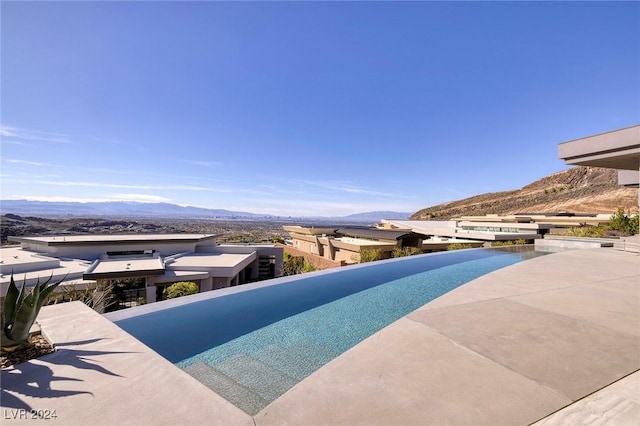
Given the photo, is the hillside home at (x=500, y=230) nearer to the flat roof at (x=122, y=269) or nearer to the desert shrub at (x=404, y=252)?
the desert shrub at (x=404, y=252)

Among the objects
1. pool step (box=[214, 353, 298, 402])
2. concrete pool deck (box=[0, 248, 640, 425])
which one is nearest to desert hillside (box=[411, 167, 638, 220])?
concrete pool deck (box=[0, 248, 640, 425])

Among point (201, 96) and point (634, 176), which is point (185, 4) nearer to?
point (201, 96)

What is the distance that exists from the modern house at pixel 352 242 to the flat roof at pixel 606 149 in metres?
10.3

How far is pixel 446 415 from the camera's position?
6.12 ft

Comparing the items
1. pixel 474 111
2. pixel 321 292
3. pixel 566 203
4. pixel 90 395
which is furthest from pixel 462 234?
pixel 566 203

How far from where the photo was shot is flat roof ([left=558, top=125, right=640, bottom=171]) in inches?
376

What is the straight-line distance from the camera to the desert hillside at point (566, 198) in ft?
165

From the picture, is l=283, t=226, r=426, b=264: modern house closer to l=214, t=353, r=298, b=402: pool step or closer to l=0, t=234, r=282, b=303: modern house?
l=0, t=234, r=282, b=303: modern house

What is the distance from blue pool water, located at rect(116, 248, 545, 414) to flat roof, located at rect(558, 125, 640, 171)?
818 centimetres

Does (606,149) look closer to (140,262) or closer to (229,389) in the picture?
(229,389)

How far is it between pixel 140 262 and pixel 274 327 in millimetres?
16108

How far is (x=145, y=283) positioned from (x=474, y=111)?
25.5 m

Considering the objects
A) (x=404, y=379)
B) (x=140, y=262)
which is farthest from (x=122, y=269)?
(x=404, y=379)

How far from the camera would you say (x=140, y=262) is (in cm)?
1667
